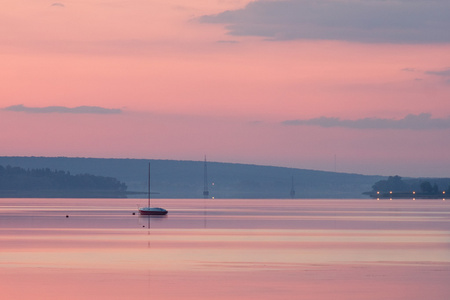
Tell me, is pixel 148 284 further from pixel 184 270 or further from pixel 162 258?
pixel 162 258

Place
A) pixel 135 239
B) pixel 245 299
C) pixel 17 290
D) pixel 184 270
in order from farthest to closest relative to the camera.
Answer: pixel 135 239 < pixel 184 270 < pixel 17 290 < pixel 245 299

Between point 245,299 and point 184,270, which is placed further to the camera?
point 184,270

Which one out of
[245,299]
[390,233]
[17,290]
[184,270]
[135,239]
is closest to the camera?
[245,299]

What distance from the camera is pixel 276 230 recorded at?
93750mm

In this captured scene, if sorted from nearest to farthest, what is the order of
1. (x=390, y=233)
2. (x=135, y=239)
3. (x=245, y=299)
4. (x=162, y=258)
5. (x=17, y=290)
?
(x=245, y=299)
(x=17, y=290)
(x=162, y=258)
(x=135, y=239)
(x=390, y=233)

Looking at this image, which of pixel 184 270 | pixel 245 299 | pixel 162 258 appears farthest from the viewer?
pixel 162 258

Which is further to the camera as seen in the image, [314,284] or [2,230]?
[2,230]

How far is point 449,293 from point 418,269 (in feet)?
34.0

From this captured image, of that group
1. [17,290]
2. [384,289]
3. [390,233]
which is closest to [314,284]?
[384,289]

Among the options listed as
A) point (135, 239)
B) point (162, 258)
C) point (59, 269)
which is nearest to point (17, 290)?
point (59, 269)

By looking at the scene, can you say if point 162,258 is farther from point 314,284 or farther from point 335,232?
point 335,232

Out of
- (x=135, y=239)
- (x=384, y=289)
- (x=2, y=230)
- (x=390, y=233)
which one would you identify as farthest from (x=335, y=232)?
(x=384, y=289)

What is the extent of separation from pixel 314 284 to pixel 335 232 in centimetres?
4793

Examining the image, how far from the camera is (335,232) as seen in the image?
9081cm
